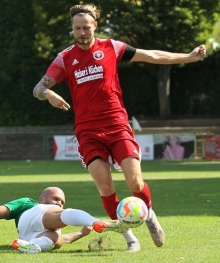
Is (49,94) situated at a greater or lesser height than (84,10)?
lesser

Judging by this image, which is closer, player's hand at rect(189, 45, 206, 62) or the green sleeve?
player's hand at rect(189, 45, 206, 62)

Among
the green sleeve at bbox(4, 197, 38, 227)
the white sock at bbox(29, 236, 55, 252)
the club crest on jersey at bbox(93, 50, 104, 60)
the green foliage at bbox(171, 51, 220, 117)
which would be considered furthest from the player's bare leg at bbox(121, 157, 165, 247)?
the green foliage at bbox(171, 51, 220, 117)

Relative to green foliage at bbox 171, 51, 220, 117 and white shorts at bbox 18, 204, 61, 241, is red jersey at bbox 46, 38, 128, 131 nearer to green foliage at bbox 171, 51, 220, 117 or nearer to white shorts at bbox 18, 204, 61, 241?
white shorts at bbox 18, 204, 61, 241

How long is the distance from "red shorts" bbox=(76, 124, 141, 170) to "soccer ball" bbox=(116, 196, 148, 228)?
66cm

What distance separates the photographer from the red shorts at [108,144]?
866 cm

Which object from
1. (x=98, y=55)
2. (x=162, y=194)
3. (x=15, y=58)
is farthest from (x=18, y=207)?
(x=15, y=58)

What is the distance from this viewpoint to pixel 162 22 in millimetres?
41031

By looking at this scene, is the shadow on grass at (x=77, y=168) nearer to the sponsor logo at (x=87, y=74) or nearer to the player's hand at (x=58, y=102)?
the sponsor logo at (x=87, y=74)

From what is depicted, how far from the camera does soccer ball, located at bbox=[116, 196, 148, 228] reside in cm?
803

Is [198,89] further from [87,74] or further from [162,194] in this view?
[87,74]

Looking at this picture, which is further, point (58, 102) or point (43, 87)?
point (43, 87)

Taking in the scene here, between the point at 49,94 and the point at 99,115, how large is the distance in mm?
625

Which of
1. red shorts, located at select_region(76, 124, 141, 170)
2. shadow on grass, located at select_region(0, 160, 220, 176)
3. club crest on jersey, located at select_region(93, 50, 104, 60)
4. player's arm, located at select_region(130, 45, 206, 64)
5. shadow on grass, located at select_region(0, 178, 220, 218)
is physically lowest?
shadow on grass, located at select_region(0, 160, 220, 176)

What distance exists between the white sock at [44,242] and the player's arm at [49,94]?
1.45 meters
